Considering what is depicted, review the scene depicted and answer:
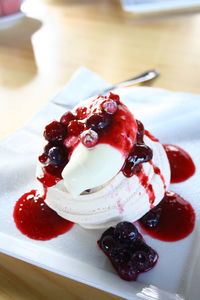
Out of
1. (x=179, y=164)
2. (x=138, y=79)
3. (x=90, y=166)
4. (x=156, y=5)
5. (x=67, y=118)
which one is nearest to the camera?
(x=90, y=166)

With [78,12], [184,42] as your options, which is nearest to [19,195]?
[184,42]

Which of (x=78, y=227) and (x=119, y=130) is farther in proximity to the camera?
(x=78, y=227)

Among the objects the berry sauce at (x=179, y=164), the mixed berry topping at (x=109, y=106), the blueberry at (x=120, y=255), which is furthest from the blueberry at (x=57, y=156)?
the berry sauce at (x=179, y=164)

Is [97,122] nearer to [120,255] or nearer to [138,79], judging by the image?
[120,255]

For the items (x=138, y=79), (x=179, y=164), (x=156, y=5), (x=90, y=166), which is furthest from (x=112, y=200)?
(x=156, y=5)

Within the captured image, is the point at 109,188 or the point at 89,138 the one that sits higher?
the point at 89,138

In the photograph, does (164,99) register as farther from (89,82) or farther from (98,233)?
(98,233)
